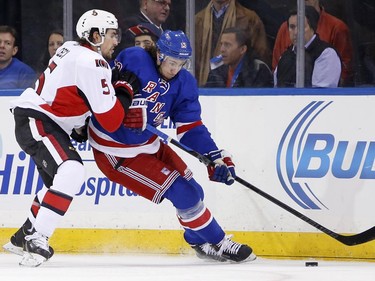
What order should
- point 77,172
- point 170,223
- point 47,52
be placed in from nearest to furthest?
1. point 77,172
2. point 170,223
3. point 47,52

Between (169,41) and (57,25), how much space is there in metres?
1.42

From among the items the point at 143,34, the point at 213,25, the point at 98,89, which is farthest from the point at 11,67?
the point at 98,89

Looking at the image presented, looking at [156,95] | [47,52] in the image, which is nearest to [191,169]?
[156,95]

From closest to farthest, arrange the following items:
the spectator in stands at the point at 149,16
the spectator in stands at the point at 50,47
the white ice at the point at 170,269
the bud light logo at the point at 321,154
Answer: the white ice at the point at 170,269, the bud light logo at the point at 321,154, the spectator in stands at the point at 149,16, the spectator in stands at the point at 50,47

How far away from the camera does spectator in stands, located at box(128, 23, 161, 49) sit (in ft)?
22.0

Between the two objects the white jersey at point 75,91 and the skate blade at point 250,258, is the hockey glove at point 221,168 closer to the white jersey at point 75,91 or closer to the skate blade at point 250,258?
the skate blade at point 250,258

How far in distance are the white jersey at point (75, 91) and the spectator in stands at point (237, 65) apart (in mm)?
1185

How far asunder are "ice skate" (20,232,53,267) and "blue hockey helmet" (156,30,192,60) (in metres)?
1.01

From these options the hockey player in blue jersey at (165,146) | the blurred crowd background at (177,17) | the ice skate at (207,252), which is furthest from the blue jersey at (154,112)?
the blurred crowd background at (177,17)

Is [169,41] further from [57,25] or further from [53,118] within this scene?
[57,25]

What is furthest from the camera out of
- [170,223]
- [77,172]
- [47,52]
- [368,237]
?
[47,52]

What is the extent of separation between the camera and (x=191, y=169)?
20.5 ft

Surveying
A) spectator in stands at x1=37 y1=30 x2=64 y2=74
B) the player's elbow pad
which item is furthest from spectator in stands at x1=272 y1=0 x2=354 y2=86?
spectator in stands at x1=37 y1=30 x2=64 y2=74

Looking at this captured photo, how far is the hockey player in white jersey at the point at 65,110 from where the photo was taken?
5.34m
